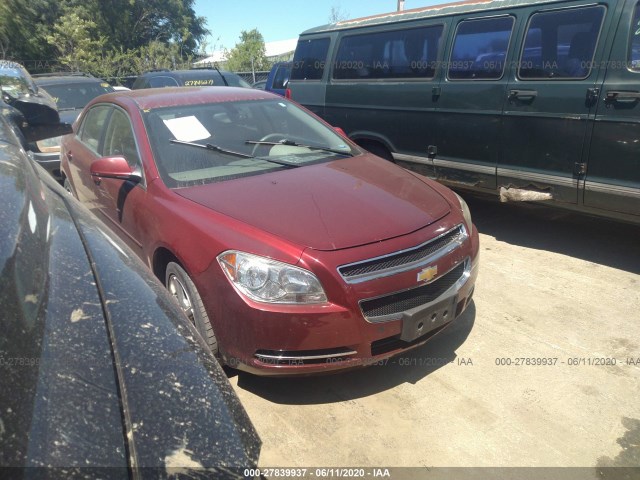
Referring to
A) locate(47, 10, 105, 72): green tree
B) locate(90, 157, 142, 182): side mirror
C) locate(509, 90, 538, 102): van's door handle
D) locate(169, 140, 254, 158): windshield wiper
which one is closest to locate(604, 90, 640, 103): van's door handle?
locate(509, 90, 538, 102): van's door handle

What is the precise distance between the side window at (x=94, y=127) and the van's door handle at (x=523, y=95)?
3.47m

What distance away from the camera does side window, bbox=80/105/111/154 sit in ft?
13.4

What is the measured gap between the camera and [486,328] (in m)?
3.32

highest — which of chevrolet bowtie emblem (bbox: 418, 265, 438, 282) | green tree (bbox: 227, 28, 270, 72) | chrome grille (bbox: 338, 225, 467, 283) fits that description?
green tree (bbox: 227, 28, 270, 72)

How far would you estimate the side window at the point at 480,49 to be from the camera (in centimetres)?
443

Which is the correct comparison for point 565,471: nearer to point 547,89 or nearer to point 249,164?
point 249,164

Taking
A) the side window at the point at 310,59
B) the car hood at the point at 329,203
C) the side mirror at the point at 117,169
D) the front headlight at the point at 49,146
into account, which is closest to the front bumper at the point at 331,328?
the car hood at the point at 329,203

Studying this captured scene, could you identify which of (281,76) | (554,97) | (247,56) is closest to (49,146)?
(281,76)

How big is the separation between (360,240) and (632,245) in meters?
3.39

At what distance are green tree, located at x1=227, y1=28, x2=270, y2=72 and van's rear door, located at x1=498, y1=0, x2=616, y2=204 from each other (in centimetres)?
2794

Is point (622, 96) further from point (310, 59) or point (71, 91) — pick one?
point (71, 91)

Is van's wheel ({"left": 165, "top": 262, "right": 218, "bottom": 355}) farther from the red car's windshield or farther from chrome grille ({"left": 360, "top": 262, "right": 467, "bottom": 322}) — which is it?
chrome grille ({"left": 360, "top": 262, "right": 467, "bottom": 322})

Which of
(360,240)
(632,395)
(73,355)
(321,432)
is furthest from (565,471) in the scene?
(73,355)

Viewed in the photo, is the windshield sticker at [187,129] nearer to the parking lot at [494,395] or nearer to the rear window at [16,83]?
the parking lot at [494,395]
